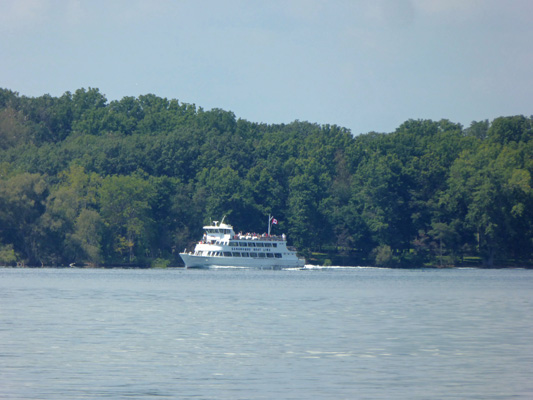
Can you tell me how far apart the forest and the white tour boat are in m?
7.49

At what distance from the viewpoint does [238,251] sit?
12175 cm

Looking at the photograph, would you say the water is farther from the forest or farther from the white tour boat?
the white tour boat

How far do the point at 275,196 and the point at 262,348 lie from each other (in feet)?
361

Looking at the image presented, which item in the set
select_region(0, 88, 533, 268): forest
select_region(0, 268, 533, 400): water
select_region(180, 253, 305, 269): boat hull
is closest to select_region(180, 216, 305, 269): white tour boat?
select_region(180, 253, 305, 269): boat hull

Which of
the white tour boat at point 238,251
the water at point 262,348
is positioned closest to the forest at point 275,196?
the white tour boat at point 238,251

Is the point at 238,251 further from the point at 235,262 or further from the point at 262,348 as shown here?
the point at 262,348

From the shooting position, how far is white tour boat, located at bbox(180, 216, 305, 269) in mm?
119438

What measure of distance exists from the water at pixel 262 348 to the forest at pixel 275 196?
57318mm

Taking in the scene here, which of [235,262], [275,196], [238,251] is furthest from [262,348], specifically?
[275,196]

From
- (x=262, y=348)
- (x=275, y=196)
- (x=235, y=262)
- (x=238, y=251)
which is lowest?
(x=262, y=348)

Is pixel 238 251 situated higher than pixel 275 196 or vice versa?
pixel 275 196

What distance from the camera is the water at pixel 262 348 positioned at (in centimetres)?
2372

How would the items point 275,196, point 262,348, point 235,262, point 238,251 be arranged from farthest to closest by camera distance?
point 275,196 → point 238,251 → point 235,262 → point 262,348

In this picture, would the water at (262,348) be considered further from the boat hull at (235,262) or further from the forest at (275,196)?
the boat hull at (235,262)
